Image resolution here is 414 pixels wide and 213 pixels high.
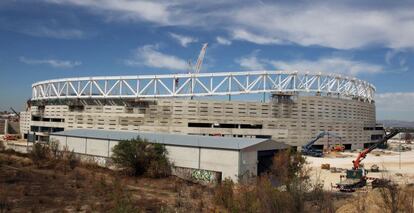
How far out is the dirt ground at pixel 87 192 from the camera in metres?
25.7

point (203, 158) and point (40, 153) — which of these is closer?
point (203, 158)

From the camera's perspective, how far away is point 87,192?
3144 centimetres

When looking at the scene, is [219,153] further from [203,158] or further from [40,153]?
[40,153]

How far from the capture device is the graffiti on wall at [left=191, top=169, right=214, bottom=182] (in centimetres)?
3897

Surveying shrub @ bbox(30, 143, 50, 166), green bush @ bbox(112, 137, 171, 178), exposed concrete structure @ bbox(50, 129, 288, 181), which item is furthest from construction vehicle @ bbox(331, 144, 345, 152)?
shrub @ bbox(30, 143, 50, 166)

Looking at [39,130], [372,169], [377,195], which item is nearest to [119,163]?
[377,195]

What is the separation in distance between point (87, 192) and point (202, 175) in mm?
12256

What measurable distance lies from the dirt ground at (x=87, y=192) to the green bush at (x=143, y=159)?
1363 mm

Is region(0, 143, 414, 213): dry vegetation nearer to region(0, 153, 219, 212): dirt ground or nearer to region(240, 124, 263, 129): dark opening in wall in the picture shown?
region(0, 153, 219, 212): dirt ground

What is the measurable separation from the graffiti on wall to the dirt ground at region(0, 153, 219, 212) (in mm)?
1564

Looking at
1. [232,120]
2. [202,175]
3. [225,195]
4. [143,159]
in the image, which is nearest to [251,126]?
[232,120]

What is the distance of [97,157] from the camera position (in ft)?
163

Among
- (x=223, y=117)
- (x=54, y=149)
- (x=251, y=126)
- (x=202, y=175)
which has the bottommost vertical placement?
(x=202, y=175)

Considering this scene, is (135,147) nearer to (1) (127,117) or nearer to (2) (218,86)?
(1) (127,117)
